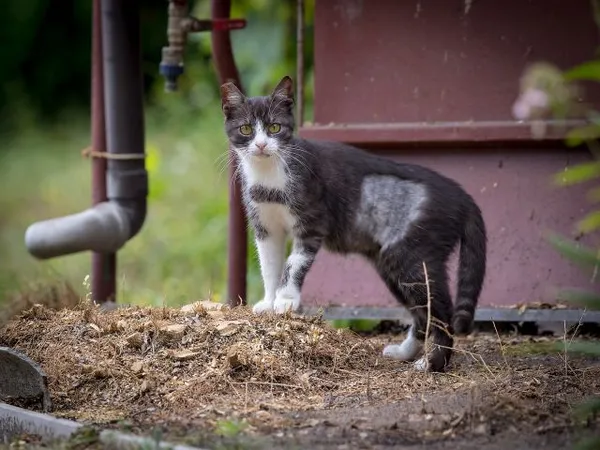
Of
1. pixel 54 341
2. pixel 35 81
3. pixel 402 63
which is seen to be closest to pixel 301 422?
pixel 54 341

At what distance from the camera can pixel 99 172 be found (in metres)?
7.41

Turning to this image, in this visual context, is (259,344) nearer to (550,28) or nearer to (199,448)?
(199,448)

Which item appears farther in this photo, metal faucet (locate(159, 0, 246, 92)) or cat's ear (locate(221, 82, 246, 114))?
metal faucet (locate(159, 0, 246, 92))

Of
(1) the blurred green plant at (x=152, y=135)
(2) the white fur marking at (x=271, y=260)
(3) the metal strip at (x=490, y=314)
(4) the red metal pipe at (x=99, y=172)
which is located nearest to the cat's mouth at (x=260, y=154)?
(2) the white fur marking at (x=271, y=260)

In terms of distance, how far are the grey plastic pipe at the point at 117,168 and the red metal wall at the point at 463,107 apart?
3.80 ft

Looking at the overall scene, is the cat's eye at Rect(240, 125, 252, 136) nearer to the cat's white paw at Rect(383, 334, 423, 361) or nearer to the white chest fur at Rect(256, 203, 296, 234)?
the white chest fur at Rect(256, 203, 296, 234)

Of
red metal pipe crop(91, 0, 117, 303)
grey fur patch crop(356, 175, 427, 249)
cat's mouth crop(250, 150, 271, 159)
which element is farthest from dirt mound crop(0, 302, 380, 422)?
red metal pipe crop(91, 0, 117, 303)

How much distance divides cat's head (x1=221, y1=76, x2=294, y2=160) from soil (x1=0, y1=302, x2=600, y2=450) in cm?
80

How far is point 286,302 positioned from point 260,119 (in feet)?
2.96

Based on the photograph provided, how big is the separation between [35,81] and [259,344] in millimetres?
8801

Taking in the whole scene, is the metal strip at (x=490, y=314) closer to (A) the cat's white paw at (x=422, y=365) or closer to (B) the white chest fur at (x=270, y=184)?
(B) the white chest fur at (x=270, y=184)

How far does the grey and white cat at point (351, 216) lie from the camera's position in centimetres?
542

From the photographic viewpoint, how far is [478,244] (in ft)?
18.2

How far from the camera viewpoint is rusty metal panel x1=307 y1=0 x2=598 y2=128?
6676 mm
